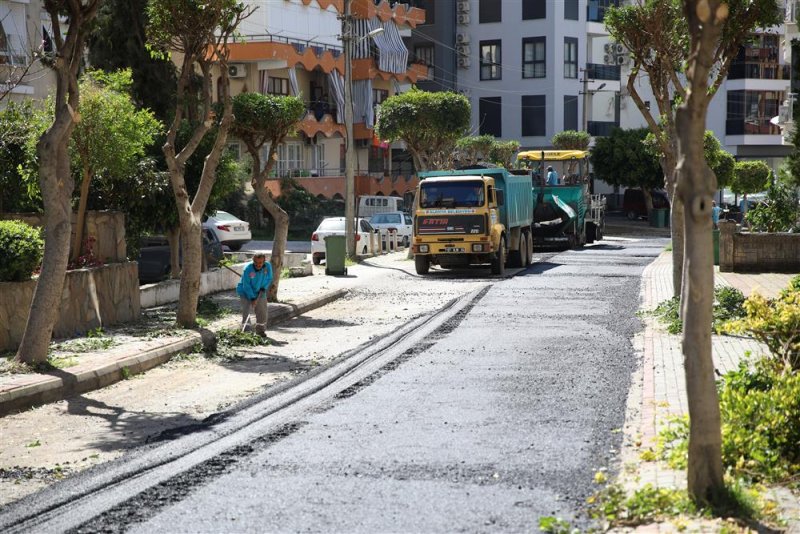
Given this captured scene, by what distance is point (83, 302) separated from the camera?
17.9 metres

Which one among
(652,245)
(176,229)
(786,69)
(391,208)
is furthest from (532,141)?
(176,229)

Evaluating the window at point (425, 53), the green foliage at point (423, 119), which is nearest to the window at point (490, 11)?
the window at point (425, 53)

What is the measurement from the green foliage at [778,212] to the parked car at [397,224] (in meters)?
17.1

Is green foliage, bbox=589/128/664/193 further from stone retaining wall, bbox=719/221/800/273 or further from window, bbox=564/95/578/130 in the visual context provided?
stone retaining wall, bbox=719/221/800/273

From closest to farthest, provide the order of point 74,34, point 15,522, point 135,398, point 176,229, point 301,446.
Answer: point 15,522 → point 301,446 → point 135,398 → point 74,34 → point 176,229

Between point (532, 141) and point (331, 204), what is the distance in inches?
891

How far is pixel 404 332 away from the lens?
1814 cm

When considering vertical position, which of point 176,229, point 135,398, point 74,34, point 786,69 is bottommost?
point 135,398

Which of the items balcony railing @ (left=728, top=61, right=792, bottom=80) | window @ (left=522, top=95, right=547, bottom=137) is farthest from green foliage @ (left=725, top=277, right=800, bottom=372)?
balcony railing @ (left=728, top=61, right=792, bottom=80)

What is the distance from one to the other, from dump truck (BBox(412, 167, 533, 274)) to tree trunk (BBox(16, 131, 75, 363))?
16158 millimetres

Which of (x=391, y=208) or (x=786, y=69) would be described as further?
(x=786, y=69)

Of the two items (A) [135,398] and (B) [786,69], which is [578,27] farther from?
(A) [135,398]

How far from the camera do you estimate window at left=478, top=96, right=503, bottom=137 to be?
242ft

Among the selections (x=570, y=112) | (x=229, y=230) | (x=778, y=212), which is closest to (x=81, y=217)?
(x=778, y=212)
